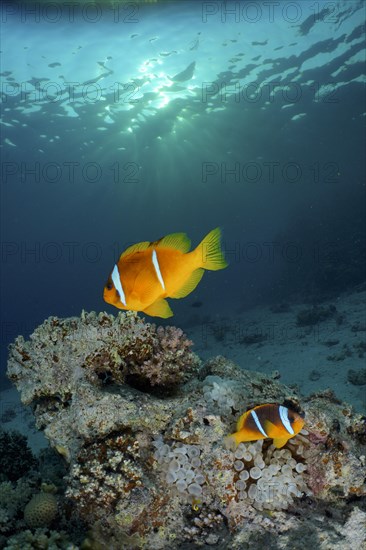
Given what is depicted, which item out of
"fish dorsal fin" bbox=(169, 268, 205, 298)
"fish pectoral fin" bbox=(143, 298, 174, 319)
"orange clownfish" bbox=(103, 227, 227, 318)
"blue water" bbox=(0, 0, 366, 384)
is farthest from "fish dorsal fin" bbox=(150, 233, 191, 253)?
"blue water" bbox=(0, 0, 366, 384)

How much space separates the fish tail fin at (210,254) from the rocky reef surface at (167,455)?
1.38m

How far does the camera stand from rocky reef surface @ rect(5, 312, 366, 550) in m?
2.62

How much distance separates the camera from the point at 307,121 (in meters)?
31.1

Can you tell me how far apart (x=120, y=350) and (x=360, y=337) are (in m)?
11.0

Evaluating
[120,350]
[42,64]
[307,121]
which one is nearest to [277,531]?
[120,350]

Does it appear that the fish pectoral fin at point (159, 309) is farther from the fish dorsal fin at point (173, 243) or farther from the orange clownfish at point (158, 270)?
the fish dorsal fin at point (173, 243)

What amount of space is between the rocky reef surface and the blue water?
4.64 ft

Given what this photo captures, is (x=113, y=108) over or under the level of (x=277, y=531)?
over

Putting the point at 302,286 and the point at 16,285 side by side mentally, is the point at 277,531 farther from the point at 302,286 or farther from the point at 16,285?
the point at 16,285

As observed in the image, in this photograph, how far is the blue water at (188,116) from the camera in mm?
17062

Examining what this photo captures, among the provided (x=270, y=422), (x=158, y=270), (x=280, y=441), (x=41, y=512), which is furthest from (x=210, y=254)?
(x=41, y=512)

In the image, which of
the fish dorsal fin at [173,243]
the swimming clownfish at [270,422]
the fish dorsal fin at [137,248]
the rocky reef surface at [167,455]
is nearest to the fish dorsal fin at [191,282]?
the fish dorsal fin at [173,243]

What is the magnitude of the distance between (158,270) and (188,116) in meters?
29.4

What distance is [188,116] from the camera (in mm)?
28641
